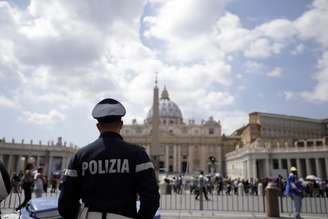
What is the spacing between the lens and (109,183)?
2256 millimetres

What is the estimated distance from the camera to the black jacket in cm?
223

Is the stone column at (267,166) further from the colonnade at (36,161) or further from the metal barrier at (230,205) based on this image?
the colonnade at (36,161)

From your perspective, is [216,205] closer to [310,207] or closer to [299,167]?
[310,207]

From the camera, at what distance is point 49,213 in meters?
5.16

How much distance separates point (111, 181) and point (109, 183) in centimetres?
2

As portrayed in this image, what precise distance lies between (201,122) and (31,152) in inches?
2687

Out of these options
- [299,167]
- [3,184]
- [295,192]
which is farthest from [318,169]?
[3,184]

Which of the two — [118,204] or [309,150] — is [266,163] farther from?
[118,204]

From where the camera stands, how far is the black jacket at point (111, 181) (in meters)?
2.23

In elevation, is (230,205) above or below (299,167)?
below

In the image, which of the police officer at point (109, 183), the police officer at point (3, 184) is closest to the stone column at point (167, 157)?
the police officer at point (3, 184)

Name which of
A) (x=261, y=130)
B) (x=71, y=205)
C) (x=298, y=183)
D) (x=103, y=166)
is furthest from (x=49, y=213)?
(x=261, y=130)

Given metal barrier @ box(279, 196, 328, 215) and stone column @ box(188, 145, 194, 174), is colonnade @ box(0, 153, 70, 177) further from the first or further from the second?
metal barrier @ box(279, 196, 328, 215)

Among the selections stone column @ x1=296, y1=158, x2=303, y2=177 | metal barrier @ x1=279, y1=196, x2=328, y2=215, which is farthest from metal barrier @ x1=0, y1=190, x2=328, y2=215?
stone column @ x1=296, y1=158, x2=303, y2=177
